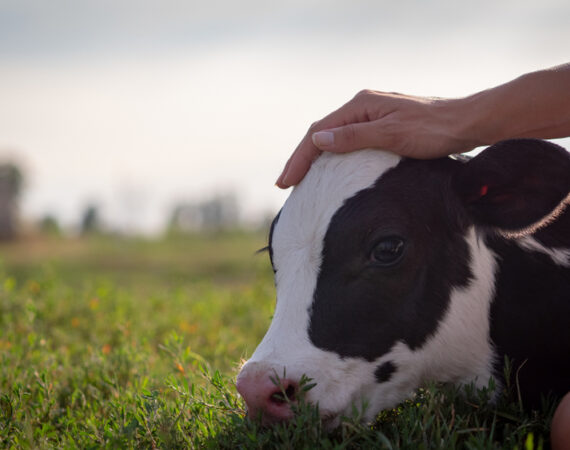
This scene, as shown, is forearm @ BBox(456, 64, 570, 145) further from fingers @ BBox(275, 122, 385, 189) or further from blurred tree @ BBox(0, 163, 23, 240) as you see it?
blurred tree @ BBox(0, 163, 23, 240)

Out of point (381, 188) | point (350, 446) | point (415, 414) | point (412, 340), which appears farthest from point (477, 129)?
point (350, 446)

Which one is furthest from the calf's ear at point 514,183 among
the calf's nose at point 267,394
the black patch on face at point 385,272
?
the calf's nose at point 267,394

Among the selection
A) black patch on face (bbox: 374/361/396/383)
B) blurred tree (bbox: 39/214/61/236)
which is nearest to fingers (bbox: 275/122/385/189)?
black patch on face (bbox: 374/361/396/383)

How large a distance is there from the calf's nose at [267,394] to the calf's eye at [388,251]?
1.79ft

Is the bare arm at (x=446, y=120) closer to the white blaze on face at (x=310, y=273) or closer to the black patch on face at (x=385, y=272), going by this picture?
the white blaze on face at (x=310, y=273)

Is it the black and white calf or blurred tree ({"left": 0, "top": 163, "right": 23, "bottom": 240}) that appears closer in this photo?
the black and white calf

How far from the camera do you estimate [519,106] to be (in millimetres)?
2600

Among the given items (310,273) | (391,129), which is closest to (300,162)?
(391,129)

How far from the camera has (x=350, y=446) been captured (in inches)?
81.8

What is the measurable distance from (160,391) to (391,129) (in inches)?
58.5

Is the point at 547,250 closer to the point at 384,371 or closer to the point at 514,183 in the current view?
the point at 514,183

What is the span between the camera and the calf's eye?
229 cm

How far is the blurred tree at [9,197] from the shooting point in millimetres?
28875

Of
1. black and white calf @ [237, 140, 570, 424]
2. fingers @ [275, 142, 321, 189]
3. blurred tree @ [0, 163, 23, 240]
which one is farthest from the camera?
blurred tree @ [0, 163, 23, 240]
